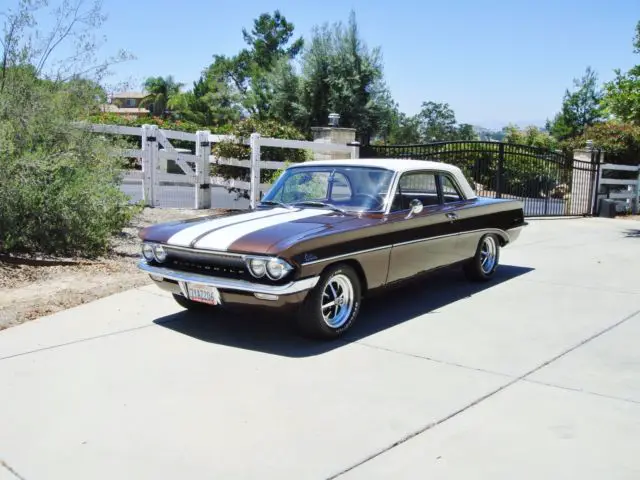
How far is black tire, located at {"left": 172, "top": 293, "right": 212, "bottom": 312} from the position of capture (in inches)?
240

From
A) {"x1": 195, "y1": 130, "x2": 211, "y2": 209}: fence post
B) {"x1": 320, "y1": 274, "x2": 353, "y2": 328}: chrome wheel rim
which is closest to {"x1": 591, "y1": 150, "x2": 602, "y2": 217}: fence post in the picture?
{"x1": 195, "y1": 130, "x2": 211, "y2": 209}: fence post

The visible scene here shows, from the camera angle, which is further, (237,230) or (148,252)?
(148,252)

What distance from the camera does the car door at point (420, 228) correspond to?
607 cm

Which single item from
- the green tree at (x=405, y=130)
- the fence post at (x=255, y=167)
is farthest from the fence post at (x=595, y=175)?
the green tree at (x=405, y=130)

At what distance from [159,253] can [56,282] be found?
2.11 metres

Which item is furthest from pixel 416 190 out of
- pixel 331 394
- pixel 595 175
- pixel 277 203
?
pixel 595 175

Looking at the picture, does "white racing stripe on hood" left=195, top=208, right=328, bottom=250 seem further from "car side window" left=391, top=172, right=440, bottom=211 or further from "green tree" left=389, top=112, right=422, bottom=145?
"green tree" left=389, top=112, right=422, bottom=145

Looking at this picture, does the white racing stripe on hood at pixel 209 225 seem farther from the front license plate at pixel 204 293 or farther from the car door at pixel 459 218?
the car door at pixel 459 218

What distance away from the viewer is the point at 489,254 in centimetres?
787

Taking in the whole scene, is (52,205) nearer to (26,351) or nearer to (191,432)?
(26,351)

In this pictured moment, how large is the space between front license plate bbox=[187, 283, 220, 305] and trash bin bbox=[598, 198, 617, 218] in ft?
48.1

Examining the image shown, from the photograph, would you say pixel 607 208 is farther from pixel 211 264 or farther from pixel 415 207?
pixel 211 264

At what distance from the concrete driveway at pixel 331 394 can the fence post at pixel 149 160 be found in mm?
6572

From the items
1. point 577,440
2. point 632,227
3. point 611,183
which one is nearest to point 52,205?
point 577,440
